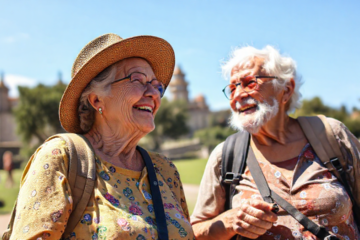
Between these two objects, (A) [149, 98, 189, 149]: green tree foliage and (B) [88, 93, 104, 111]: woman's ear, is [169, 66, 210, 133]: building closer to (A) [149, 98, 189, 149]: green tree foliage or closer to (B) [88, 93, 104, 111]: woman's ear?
(A) [149, 98, 189, 149]: green tree foliage

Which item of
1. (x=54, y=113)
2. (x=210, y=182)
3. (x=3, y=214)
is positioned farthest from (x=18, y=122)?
(x=210, y=182)

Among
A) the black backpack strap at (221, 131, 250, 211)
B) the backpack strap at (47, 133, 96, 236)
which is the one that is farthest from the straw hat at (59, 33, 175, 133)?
the black backpack strap at (221, 131, 250, 211)

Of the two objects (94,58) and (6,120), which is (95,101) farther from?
(6,120)

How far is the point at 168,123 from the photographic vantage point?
53750 millimetres

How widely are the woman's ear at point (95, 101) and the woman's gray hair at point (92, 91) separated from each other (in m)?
0.02

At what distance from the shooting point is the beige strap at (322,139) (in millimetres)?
2947

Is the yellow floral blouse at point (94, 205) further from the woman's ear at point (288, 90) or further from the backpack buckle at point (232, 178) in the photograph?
the woman's ear at point (288, 90)

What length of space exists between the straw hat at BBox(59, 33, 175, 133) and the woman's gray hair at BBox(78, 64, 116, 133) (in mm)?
30

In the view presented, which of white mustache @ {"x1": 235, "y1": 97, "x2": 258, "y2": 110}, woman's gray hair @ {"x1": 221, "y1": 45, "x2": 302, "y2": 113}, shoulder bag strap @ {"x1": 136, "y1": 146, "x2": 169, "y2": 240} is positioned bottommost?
shoulder bag strap @ {"x1": 136, "y1": 146, "x2": 169, "y2": 240}

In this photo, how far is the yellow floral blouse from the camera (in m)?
1.88

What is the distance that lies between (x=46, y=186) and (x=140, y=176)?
695mm

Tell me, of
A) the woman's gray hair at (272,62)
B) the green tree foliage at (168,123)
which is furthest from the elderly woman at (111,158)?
the green tree foliage at (168,123)

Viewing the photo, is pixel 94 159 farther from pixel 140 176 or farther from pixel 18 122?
pixel 18 122

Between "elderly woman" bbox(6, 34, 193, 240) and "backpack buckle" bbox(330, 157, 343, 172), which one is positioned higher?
"elderly woman" bbox(6, 34, 193, 240)
